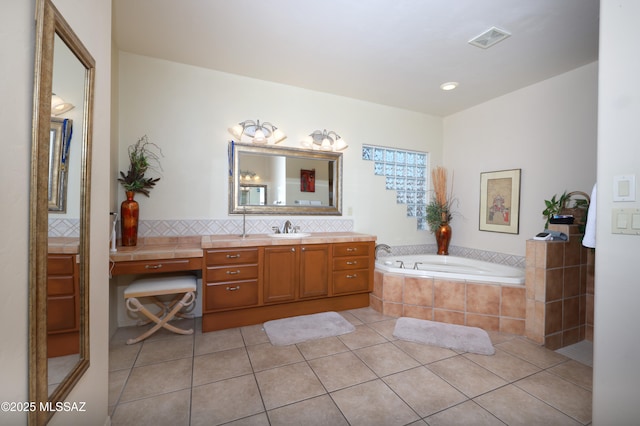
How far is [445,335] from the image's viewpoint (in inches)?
100

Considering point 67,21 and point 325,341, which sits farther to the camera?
point 325,341

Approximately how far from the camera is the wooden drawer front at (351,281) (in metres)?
3.10

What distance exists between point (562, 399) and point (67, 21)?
3.24 metres

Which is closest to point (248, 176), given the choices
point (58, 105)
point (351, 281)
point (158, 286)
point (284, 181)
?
point (284, 181)

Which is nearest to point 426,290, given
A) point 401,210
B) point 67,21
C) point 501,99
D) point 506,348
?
point 506,348

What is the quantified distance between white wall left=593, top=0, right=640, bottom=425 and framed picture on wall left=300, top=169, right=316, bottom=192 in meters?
2.65

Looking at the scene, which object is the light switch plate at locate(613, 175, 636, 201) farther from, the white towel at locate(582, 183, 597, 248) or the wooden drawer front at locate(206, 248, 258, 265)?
the wooden drawer front at locate(206, 248, 258, 265)

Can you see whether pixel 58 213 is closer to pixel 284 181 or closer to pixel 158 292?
pixel 158 292

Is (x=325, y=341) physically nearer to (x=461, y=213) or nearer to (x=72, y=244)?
(x=72, y=244)

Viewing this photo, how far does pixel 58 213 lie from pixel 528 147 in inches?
166

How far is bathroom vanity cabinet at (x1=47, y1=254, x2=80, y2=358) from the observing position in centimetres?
88

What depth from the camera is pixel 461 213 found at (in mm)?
4062

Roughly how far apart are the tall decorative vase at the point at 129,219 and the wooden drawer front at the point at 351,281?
2078 millimetres

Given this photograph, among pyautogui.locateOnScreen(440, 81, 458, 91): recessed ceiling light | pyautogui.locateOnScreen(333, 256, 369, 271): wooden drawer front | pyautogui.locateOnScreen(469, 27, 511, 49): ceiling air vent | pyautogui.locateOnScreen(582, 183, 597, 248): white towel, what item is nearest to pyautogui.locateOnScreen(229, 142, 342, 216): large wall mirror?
pyautogui.locateOnScreen(333, 256, 369, 271): wooden drawer front
